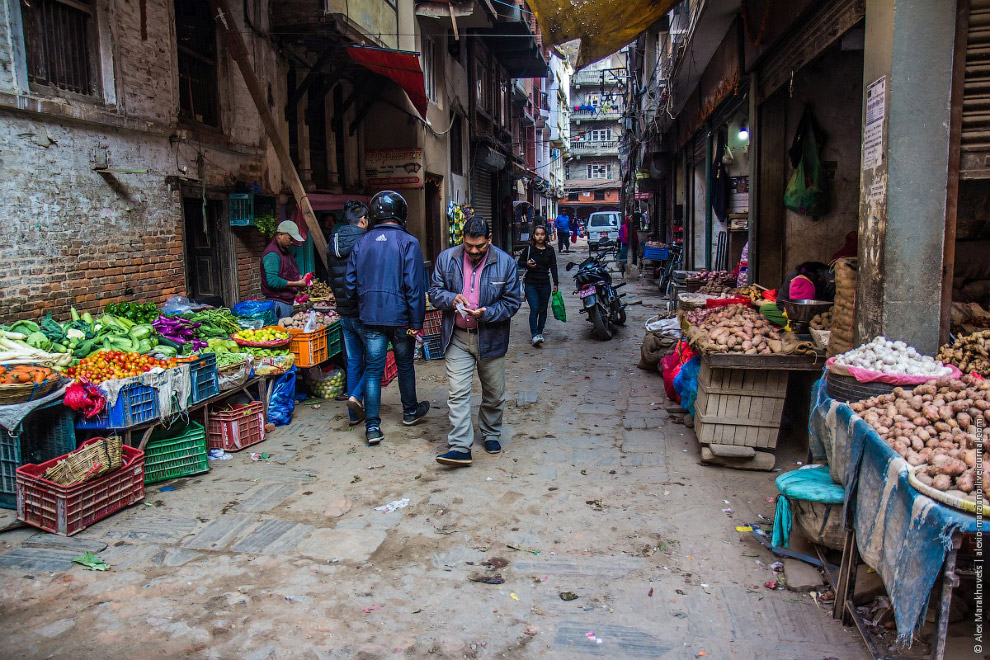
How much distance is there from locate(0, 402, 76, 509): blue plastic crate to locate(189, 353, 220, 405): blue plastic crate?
0.92m

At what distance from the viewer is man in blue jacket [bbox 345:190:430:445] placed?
6.16 metres

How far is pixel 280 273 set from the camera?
28.0ft

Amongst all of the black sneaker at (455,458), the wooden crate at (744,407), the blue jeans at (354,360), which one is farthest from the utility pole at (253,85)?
the wooden crate at (744,407)

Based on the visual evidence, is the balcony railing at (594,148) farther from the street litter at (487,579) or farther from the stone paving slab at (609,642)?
the stone paving slab at (609,642)

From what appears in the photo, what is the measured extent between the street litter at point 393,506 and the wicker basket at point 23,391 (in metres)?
2.36

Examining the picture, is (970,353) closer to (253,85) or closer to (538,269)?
(538,269)

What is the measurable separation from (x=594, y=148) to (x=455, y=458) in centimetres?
6536

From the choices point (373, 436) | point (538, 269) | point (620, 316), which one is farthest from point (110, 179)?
point (620, 316)

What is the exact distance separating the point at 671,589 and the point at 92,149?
21.3 ft

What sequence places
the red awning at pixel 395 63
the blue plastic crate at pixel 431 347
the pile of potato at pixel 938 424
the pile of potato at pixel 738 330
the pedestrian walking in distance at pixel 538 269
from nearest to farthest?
the pile of potato at pixel 938 424, the pile of potato at pixel 738 330, the blue plastic crate at pixel 431 347, the red awning at pixel 395 63, the pedestrian walking in distance at pixel 538 269

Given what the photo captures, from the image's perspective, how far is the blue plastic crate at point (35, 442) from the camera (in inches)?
187

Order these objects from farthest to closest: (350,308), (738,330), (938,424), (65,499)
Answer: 1. (350,308)
2. (738,330)
3. (65,499)
4. (938,424)

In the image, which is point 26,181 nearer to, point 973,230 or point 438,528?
point 438,528

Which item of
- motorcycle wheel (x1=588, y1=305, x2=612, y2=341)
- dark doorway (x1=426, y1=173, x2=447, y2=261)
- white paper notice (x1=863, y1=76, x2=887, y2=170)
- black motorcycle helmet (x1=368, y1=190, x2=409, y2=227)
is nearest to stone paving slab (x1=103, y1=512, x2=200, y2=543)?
black motorcycle helmet (x1=368, y1=190, x2=409, y2=227)
